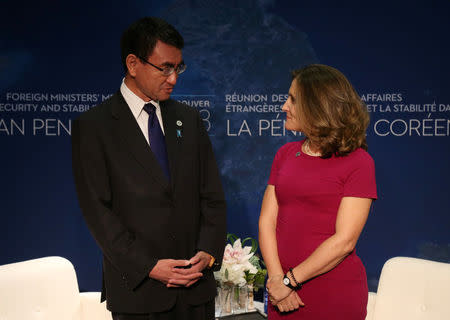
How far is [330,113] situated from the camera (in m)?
1.76

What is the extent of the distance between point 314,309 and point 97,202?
0.94 meters

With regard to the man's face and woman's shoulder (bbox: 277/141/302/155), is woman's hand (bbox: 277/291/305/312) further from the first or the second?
the man's face

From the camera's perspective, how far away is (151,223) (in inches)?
73.8

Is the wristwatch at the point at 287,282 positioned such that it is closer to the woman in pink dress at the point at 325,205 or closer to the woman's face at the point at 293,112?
the woman in pink dress at the point at 325,205

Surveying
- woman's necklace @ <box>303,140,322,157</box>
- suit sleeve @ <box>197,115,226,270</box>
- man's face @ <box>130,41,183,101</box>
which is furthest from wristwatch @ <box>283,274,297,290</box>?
man's face @ <box>130,41,183,101</box>

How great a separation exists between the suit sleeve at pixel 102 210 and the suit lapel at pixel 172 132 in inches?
10.5

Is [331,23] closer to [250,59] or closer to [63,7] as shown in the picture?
[250,59]

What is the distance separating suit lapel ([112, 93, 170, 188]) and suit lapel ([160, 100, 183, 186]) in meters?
0.07

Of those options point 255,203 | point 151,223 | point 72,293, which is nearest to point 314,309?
point 151,223

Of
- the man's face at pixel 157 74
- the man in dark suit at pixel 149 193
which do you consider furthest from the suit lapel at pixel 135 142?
the man's face at pixel 157 74

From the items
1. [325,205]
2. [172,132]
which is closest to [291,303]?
[325,205]

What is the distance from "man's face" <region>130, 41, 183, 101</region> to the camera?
6.43ft

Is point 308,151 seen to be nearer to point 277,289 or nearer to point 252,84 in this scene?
point 277,289

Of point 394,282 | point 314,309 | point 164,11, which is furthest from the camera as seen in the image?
point 164,11
